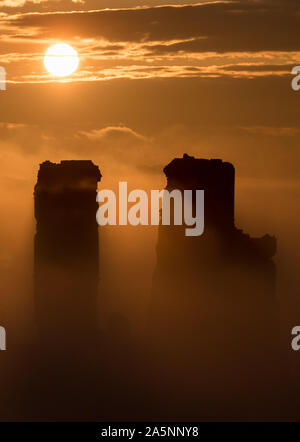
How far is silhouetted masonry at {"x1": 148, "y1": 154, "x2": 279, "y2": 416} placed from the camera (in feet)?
400

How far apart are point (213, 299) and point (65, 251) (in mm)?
19278

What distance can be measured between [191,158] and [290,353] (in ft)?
74.9

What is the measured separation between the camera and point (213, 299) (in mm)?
130000

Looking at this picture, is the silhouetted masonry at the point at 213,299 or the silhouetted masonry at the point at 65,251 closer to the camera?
the silhouetted masonry at the point at 213,299

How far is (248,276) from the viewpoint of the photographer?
12494 centimetres

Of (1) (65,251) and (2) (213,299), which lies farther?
(1) (65,251)

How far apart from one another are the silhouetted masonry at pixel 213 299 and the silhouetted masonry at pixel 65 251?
10.2m

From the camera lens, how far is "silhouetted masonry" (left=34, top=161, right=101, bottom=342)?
131 meters

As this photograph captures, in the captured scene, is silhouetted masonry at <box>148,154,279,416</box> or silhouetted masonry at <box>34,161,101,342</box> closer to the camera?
silhouetted masonry at <box>148,154,279,416</box>

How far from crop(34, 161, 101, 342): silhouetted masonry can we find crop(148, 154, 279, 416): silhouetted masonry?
402 inches

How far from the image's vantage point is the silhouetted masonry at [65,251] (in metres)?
131

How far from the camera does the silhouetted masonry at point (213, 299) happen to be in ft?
400
